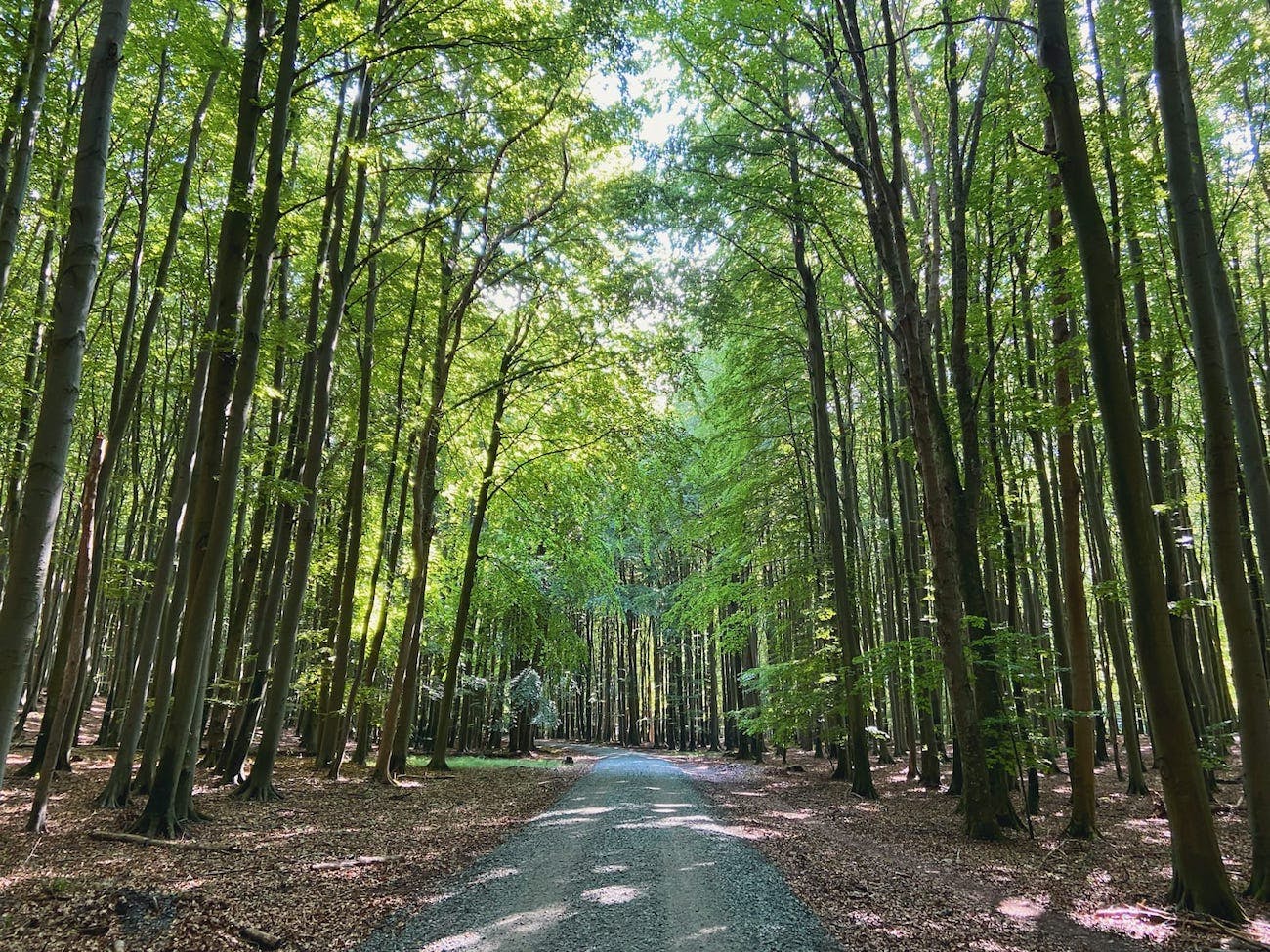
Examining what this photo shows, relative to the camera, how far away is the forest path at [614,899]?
4480mm

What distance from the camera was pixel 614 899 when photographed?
534 centimetres

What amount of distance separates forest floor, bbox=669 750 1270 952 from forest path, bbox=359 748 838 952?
404 millimetres

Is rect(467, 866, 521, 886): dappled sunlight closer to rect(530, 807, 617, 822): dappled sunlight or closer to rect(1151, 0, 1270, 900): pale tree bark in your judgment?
rect(530, 807, 617, 822): dappled sunlight

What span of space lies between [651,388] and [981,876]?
12.5m

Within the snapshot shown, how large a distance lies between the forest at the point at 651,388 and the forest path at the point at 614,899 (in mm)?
346

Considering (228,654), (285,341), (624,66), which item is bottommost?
(228,654)

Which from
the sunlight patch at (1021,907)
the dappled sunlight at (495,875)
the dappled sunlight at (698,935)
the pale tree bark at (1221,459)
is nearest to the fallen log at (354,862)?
the dappled sunlight at (495,875)

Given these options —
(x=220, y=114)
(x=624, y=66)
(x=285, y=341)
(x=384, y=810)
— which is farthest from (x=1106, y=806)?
(x=220, y=114)

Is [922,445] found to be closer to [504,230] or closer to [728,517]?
[728,517]

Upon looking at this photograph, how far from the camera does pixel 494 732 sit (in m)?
27.7

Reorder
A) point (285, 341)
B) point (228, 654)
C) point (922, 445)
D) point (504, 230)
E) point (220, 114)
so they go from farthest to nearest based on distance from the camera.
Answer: point (504, 230), point (228, 654), point (220, 114), point (922, 445), point (285, 341)

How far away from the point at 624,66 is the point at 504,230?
4421 millimetres

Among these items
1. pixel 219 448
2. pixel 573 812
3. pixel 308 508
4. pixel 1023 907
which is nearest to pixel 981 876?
pixel 1023 907

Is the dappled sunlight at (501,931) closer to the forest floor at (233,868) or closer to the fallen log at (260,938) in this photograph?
the forest floor at (233,868)
